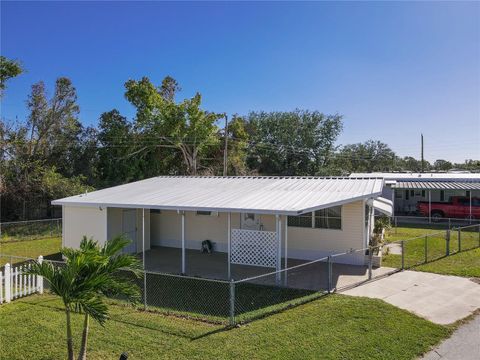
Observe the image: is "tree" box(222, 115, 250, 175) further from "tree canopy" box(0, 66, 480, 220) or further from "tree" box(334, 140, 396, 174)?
"tree" box(334, 140, 396, 174)

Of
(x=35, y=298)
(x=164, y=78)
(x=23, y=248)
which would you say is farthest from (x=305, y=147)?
(x=35, y=298)

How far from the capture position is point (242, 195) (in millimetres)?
13727

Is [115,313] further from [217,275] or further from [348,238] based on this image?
[348,238]

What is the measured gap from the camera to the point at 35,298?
10.3 metres

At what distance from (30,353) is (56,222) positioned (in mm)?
17676

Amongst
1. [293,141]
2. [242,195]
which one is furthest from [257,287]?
[293,141]

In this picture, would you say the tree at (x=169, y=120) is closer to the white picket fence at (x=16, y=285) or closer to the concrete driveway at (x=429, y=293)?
the white picket fence at (x=16, y=285)

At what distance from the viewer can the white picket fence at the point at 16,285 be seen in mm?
9938

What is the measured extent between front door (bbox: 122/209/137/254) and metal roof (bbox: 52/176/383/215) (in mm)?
941

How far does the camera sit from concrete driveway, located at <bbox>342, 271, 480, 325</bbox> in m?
8.86

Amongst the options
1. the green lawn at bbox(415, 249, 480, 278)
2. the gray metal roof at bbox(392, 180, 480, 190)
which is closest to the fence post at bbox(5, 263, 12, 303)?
the green lawn at bbox(415, 249, 480, 278)

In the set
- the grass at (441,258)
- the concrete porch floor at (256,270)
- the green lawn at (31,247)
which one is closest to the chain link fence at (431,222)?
the grass at (441,258)

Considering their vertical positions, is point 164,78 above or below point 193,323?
above

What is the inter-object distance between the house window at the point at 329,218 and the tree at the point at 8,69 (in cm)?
1634
